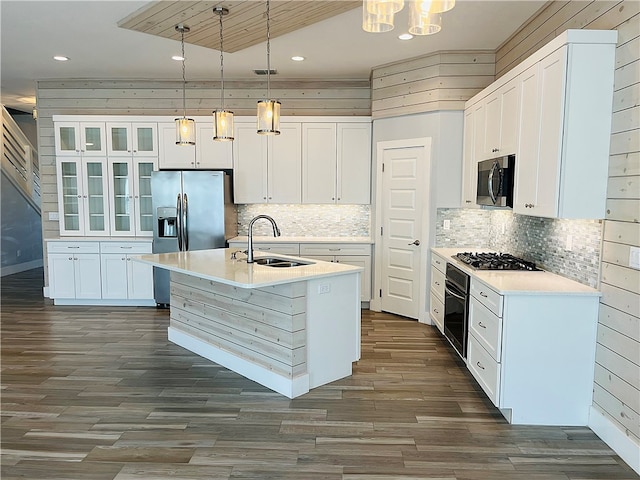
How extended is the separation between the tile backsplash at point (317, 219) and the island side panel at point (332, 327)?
2.58 metres

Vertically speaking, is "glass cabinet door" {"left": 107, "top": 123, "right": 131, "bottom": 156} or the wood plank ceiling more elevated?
the wood plank ceiling

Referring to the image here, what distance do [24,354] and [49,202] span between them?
116 inches

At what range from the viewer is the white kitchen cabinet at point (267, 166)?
5.89 meters

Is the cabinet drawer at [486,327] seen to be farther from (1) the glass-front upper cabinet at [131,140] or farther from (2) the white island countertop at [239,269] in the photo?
(1) the glass-front upper cabinet at [131,140]

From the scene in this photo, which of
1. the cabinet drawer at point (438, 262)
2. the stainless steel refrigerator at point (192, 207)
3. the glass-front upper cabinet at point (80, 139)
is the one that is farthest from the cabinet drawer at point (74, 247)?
the cabinet drawer at point (438, 262)

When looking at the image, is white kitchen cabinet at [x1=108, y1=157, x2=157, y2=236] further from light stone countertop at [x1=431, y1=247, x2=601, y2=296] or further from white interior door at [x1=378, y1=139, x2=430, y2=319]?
light stone countertop at [x1=431, y1=247, x2=601, y2=296]

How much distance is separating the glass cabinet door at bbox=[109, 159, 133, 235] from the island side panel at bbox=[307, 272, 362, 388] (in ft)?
12.1

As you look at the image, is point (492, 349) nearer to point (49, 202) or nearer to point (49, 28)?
point (49, 28)

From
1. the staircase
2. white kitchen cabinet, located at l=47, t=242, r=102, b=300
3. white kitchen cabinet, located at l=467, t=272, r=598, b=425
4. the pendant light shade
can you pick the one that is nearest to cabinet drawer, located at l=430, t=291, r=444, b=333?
white kitchen cabinet, located at l=467, t=272, r=598, b=425

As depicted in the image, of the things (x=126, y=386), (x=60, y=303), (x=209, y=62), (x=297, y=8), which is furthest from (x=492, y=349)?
(x=60, y=303)

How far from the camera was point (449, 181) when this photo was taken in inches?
196

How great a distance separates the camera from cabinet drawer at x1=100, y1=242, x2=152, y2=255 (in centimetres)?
584

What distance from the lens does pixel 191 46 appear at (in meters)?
4.77

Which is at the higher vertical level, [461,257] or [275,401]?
[461,257]
